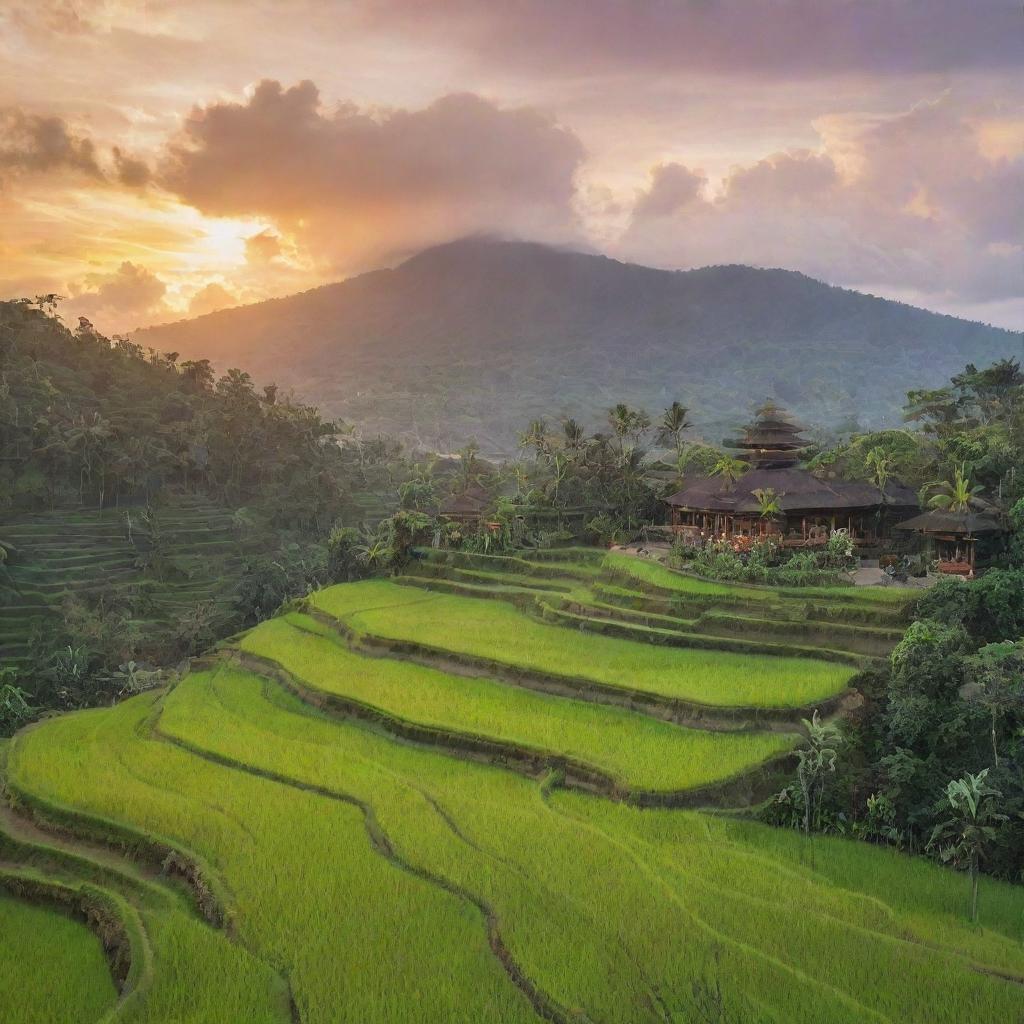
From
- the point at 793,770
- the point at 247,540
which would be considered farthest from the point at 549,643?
the point at 247,540

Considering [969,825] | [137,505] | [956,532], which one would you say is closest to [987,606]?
[956,532]

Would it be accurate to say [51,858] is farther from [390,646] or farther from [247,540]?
[247,540]

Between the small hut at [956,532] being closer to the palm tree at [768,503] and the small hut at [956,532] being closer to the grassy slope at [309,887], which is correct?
the palm tree at [768,503]

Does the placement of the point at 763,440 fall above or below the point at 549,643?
above

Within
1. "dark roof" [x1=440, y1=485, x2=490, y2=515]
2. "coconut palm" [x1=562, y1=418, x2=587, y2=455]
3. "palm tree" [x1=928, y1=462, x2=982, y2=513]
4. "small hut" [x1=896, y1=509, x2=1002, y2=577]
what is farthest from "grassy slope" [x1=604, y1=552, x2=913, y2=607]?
"dark roof" [x1=440, y1=485, x2=490, y2=515]

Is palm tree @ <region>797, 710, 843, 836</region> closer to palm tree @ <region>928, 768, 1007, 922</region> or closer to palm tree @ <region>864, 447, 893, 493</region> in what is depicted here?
palm tree @ <region>928, 768, 1007, 922</region>

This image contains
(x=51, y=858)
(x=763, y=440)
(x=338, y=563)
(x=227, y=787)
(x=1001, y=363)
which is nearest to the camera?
(x=51, y=858)
